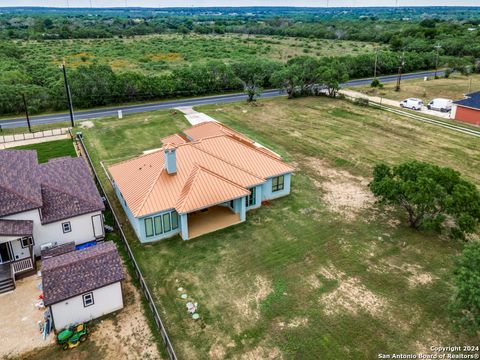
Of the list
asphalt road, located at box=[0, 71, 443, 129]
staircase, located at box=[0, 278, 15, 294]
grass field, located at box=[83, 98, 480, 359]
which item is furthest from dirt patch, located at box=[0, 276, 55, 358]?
asphalt road, located at box=[0, 71, 443, 129]

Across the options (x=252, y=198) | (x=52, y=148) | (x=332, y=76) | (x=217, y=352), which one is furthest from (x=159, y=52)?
(x=217, y=352)

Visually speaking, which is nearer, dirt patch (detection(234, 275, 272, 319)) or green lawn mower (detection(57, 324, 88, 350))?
green lawn mower (detection(57, 324, 88, 350))

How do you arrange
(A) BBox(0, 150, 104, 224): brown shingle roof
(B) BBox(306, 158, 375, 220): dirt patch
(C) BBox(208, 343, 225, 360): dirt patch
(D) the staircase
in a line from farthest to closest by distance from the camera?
(B) BBox(306, 158, 375, 220): dirt patch
(A) BBox(0, 150, 104, 224): brown shingle roof
(D) the staircase
(C) BBox(208, 343, 225, 360): dirt patch

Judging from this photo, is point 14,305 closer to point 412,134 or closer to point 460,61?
point 412,134

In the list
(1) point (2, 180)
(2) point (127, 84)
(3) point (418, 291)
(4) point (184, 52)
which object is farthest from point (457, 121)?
(4) point (184, 52)

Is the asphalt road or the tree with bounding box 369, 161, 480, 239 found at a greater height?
the tree with bounding box 369, 161, 480, 239

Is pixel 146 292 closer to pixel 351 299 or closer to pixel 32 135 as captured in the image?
pixel 351 299

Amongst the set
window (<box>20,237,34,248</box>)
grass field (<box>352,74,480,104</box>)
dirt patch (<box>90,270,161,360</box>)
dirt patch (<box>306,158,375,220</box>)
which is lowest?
dirt patch (<box>90,270,161,360</box>)

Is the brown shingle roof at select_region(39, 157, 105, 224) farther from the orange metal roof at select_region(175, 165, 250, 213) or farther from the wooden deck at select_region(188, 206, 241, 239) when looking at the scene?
the wooden deck at select_region(188, 206, 241, 239)
